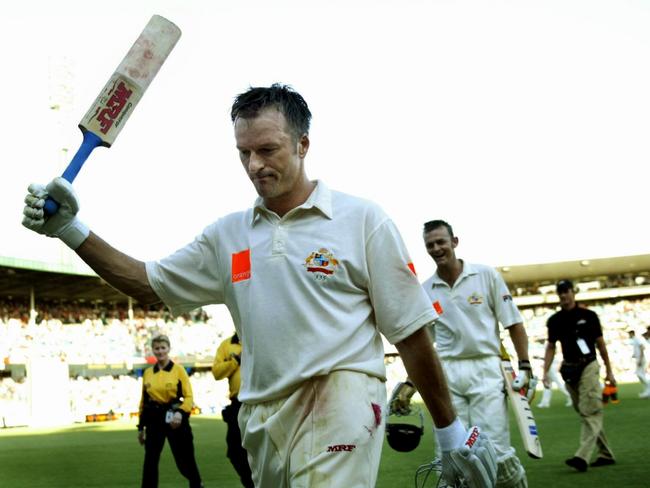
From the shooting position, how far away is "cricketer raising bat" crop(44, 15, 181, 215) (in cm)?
404

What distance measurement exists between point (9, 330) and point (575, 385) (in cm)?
3528

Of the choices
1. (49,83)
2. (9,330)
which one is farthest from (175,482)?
(49,83)

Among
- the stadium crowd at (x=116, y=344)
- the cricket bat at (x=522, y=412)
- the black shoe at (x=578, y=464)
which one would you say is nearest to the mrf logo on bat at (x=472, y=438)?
the cricket bat at (x=522, y=412)

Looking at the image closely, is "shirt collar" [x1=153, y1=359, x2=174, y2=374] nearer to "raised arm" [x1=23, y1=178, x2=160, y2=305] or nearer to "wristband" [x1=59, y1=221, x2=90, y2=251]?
"raised arm" [x1=23, y1=178, x2=160, y2=305]

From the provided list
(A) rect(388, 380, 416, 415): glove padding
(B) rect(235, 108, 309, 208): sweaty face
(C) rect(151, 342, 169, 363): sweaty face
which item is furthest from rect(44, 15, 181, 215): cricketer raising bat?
(C) rect(151, 342, 169, 363): sweaty face

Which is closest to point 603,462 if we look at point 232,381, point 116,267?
point 232,381

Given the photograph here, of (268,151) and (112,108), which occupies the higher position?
(112,108)

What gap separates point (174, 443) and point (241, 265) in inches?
311

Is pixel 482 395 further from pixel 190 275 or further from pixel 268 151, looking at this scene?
pixel 268 151

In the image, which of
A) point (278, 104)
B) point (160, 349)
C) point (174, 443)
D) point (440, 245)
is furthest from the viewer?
point (160, 349)

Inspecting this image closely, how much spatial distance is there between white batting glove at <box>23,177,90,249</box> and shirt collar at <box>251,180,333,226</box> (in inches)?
27.6

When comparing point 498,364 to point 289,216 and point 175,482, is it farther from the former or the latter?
point 175,482

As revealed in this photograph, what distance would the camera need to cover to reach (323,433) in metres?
3.47

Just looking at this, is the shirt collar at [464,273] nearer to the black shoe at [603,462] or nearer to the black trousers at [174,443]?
the black trousers at [174,443]
